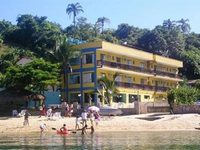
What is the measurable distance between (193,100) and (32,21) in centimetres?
4718

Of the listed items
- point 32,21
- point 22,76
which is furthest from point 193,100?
point 32,21

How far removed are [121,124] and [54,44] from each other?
3908 cm

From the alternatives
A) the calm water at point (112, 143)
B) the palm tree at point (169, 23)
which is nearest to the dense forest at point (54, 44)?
the palm tree at point (169, 23)

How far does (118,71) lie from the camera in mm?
69875

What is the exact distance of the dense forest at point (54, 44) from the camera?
200ft

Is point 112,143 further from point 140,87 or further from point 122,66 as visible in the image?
point 140,87

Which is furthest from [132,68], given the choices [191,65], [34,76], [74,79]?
[191,65]

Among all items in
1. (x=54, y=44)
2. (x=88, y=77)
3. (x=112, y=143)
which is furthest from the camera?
(x=54, y=44)

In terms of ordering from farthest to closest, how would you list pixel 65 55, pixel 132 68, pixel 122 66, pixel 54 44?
pixel 54 44 < pixel 132 68 < pixel 122 66 < pixel 65 55

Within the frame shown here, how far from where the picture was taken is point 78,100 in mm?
68125

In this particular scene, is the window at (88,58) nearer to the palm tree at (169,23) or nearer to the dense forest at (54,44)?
the dense forest at (54,44)

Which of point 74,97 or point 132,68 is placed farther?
point 132,68

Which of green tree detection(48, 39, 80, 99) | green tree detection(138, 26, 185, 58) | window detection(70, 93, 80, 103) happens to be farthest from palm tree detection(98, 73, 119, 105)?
green tree detection(138, 26, 185, 58)

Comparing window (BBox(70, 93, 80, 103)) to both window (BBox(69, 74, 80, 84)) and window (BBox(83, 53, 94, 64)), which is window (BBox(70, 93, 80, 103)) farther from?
window (BBox(83, 53, 94, 64))
